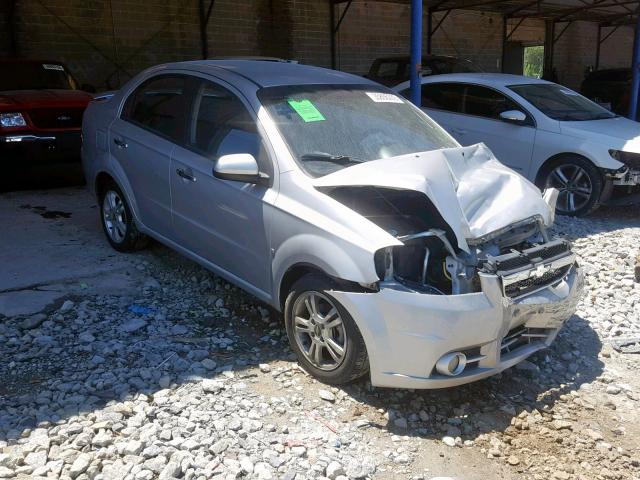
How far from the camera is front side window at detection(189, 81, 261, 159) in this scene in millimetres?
3998

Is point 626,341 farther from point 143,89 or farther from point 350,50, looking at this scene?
point 350,50

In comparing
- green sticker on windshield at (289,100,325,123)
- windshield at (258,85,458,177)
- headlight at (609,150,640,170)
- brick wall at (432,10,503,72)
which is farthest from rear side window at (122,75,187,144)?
brick wall at (432,10,503,72)

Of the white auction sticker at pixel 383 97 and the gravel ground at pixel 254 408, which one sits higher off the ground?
the white auction sticker at pixel 383 97

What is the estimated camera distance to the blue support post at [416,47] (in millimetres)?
7066

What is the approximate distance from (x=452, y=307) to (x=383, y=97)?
2122 millimetres

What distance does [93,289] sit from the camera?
4.63 metres

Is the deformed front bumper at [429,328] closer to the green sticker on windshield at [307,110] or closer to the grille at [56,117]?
the green sticker on windshield at [307,110]

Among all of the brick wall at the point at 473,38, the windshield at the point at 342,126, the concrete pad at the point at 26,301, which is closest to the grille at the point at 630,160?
the windshield at the point at 342,126

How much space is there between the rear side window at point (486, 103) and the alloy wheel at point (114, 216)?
482cm

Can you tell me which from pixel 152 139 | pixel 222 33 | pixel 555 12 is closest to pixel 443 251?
pixel 152 139

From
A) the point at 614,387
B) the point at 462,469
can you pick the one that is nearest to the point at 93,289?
the point at 462,469

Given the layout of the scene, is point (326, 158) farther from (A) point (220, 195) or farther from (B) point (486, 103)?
(B) point (486, 103)

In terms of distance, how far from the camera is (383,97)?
4617mm

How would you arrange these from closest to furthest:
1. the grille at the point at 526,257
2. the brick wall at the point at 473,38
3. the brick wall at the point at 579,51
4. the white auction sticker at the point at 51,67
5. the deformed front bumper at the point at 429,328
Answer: the deformed front bumper at the point at 429,328, the grille at the point at 526,257, the white auction sticker at the point at 51,67, the brick wall at the point at 473,38, the brick wall at the point at 579,51
